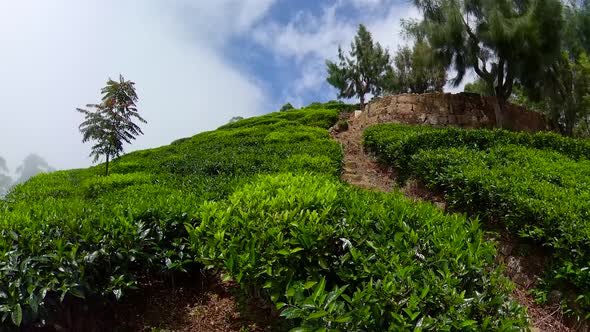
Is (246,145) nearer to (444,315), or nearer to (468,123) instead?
(468,123)

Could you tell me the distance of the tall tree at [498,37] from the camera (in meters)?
13.9

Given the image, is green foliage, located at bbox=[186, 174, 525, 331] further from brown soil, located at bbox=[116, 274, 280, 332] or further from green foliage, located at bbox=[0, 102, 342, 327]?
brown soil, located at bbox=[116, 274, 280, 332]

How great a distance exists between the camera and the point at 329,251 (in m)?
3.36

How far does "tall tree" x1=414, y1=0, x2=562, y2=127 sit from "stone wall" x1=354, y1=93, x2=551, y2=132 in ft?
2.16

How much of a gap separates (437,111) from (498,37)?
3190 millimetres

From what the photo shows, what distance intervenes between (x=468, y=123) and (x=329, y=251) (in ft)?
44.7

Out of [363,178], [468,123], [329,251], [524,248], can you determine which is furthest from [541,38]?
[329,251]

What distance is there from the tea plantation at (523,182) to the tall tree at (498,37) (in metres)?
5.92

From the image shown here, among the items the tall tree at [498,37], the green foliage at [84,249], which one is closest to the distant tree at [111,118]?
the green foliage at [84,249]

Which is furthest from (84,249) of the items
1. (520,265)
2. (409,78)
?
(409,78)

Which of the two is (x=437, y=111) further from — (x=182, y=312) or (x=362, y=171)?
(x=182, y=312)

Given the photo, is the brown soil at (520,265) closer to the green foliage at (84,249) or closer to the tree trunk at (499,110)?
the green foliage at (84,249)

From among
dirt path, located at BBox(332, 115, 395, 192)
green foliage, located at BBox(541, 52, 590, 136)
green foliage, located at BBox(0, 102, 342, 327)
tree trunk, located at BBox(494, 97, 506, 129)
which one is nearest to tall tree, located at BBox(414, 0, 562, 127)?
tree trunk, located at BBox(494, 97, 506, 129)

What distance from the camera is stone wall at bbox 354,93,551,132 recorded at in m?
14.8
